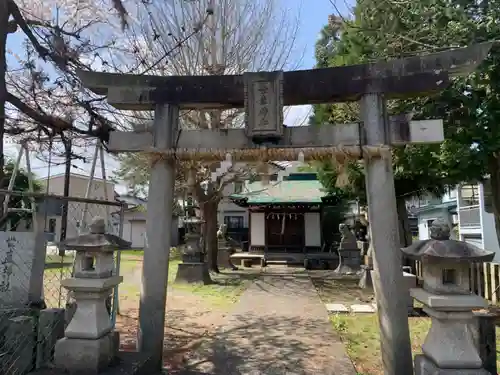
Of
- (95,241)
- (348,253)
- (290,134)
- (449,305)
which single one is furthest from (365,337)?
(348,253)

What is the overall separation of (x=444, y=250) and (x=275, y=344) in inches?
149

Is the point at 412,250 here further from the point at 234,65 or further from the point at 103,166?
the point at 234,65

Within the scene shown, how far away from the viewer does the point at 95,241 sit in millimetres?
4016

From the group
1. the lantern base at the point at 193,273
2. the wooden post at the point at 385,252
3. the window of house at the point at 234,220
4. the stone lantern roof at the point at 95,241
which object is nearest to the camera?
the stone lantern roof at the point at 95,241

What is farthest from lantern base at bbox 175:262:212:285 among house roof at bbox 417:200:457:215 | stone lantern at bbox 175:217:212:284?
house roof at bbox 417:200:457:215

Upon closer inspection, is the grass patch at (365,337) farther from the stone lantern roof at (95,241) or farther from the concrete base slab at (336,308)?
the stone lantern roof at (95,241)

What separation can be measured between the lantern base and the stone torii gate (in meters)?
8.33

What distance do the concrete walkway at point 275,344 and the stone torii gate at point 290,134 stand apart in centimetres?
103

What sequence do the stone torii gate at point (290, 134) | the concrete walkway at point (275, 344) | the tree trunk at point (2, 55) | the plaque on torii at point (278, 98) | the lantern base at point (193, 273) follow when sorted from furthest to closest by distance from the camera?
the lantern base at point (193, 273), the tree trunk at point (2, 55), the concrete walkway at point (275, 344), the plaque on torii at point (278, 98), the stone torii gate at point (290, 134)

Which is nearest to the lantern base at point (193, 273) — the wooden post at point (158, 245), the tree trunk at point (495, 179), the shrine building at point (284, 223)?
the shrine building at point (284, 223)

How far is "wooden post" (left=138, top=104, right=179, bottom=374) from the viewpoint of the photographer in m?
4.65

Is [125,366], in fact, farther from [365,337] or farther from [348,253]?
[348,253]

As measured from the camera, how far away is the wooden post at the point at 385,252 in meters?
4.31

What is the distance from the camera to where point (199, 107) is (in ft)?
16.8
